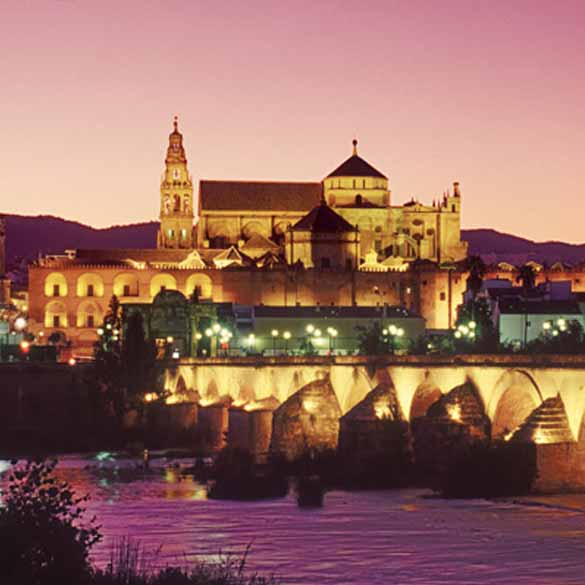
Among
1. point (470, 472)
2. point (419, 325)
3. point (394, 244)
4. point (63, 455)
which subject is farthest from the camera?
point (394, 244)

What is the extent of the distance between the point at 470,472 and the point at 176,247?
85937mm

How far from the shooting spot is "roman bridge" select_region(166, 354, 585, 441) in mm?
45406

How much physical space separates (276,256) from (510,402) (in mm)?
71695

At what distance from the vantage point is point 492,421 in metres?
49.0

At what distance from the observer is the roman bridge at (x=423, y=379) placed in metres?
45.4

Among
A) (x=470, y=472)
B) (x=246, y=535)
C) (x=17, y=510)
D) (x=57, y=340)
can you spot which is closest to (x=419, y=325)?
(x=57, y=340)

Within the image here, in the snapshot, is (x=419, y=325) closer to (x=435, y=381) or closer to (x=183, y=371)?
(x=183, y=371)

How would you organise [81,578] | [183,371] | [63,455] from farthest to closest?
[183,371]
[63,455]
[81,578]

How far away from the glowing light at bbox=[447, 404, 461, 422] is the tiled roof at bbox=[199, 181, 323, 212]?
7853 cm

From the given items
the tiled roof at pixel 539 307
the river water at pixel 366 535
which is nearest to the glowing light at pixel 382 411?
the river water at pixel 366 535

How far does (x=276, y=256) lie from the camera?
12069 cm

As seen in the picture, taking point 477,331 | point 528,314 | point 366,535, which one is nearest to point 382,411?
point 366,535

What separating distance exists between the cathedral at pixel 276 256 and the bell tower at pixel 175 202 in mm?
76

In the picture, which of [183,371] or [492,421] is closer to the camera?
[492,421]
